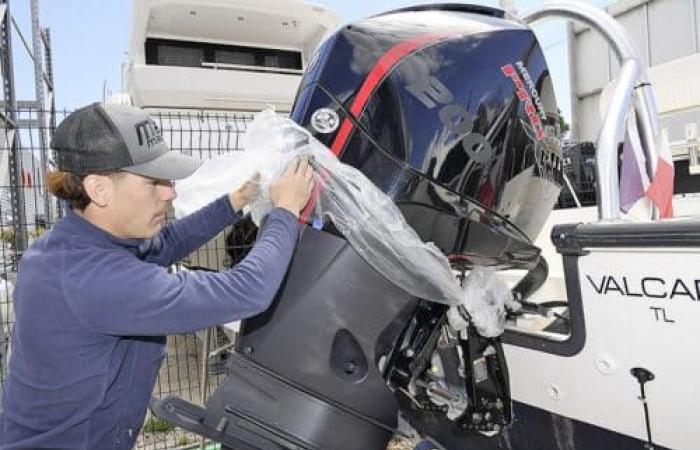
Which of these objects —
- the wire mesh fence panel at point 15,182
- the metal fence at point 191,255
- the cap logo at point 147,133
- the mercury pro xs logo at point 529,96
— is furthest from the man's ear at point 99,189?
the wire mesh fence panel at point 15,182

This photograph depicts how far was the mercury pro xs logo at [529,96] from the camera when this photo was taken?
1.55 meters

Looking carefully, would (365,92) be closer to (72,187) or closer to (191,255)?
(72,187)

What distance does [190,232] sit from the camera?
180 centimetres

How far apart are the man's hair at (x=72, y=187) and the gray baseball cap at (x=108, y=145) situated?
18 millimetres

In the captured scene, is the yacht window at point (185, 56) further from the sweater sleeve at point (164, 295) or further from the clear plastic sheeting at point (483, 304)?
the sweater sleeve at point (164, 295)

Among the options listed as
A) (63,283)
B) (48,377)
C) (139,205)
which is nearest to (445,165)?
(139,205)

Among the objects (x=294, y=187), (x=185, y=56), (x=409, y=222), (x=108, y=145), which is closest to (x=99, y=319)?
(x=108, y=145)

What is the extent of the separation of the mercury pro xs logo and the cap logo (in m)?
0.87

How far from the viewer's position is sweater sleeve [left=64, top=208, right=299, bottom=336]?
121 cm

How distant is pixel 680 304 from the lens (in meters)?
1.19

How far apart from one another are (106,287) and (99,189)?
9.1 inches

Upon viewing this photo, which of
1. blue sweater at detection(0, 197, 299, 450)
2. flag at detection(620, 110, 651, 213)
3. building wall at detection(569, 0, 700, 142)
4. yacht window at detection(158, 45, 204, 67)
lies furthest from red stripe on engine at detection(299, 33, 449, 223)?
building wall at detection(569, 0, 700, 142)

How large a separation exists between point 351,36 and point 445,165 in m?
0.42

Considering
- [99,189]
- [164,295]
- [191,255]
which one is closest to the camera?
[164,295]
